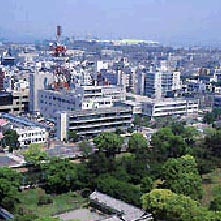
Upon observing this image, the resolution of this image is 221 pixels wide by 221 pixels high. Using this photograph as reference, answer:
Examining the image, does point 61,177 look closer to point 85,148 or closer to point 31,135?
point 85,148

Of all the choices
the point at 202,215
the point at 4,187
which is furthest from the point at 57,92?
the point at 202,215

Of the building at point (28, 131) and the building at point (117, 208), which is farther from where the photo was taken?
the building at point (28, 131)

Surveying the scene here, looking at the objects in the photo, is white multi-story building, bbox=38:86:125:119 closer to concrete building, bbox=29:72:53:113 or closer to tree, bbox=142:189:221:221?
concrete building, bbox=29:72:53:113

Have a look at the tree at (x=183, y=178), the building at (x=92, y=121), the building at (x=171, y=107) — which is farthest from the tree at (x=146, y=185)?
the building at (x=171, y=107)

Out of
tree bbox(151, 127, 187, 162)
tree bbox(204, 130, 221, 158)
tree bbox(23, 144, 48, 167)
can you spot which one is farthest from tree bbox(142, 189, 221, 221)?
tree bbox(204, 130, 221, 158)

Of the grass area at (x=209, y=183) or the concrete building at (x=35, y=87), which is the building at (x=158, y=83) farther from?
the grass area at (x=209, y=183)

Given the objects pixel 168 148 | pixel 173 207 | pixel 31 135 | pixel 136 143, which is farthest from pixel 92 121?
pixel 173 207

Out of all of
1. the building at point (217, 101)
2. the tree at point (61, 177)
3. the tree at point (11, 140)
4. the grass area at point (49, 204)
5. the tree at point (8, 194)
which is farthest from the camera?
the building at point (217, 101)
